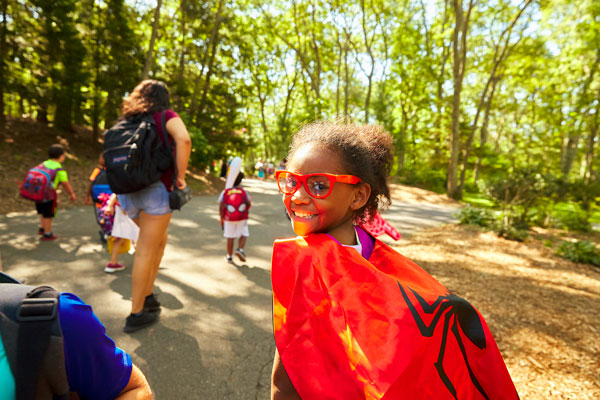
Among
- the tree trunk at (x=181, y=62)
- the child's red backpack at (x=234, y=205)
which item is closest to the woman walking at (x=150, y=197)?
the child's red backpack at (x=234, y=205)

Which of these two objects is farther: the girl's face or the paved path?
the paved path

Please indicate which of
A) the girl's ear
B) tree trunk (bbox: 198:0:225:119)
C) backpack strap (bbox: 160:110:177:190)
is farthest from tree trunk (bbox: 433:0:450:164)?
the girl's ear

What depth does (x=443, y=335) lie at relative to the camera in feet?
3.92

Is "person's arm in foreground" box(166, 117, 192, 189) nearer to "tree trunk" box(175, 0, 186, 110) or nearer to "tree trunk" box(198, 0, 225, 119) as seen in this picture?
"tree trunk" box(175, 0, 186, 110)

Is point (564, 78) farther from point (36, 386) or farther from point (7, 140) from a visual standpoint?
point (7, 140)

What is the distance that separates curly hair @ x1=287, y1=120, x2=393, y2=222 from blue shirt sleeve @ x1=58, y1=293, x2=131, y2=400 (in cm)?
103

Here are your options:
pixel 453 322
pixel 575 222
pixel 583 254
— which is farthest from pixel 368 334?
pixel 575 222

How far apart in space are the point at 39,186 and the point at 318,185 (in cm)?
639

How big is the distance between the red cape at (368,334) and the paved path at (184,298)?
1609 mm

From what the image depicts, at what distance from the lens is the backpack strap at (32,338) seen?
787mm

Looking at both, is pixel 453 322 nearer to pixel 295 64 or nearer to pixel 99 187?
pixel 99 187

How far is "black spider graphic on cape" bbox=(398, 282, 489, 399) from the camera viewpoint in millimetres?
1162

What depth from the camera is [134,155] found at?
109 inches

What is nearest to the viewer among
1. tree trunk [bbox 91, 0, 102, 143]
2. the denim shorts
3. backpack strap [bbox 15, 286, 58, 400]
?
backpack strap [bbox 15, 286, 58, 400]
